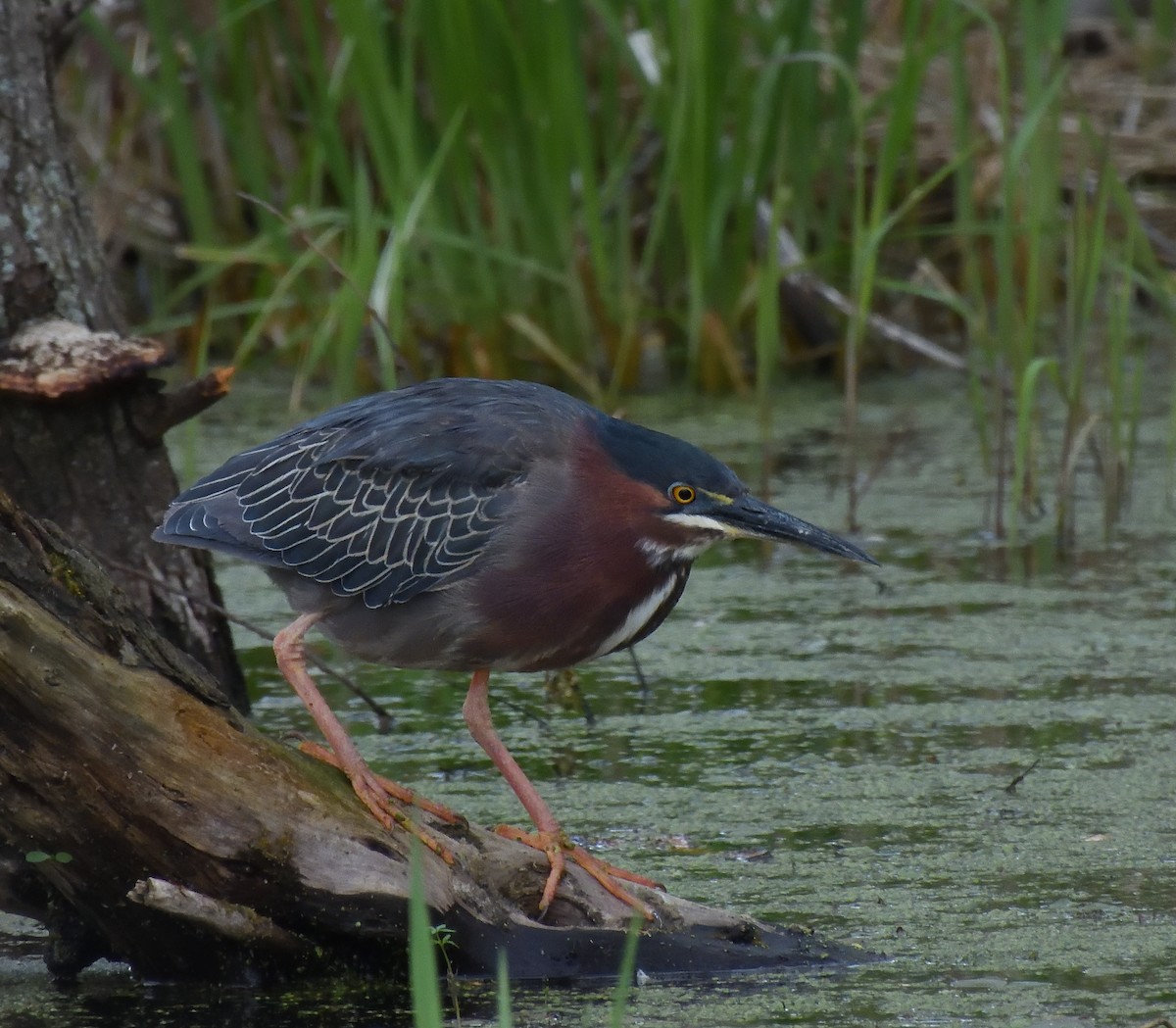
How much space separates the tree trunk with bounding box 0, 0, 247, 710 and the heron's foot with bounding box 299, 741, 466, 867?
0.81m

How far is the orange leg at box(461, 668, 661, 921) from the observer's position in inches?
107

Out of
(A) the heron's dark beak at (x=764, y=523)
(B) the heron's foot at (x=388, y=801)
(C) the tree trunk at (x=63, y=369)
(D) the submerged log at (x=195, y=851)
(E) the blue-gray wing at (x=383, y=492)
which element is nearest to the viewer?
(D) the submerged log at (x=195, y=851)

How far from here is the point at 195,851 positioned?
250cm

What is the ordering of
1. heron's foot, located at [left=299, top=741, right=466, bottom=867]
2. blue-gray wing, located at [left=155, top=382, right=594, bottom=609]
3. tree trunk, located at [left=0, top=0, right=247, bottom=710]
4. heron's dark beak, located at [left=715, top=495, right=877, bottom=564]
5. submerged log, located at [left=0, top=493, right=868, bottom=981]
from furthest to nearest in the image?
tree trunk, located at [left=0, top=0, right=247, bottom=710] < blue-gray wing, located at [left=155, top=382, right=594, bottom=609] < heron's dark beak, located at [left=715, top=495, right=877, bottom=564] < heron's foot, located at [left=299, top=741, right=466, bottom=867] < submerged log, located at [left=0, top=493, right=868, bottom=981]

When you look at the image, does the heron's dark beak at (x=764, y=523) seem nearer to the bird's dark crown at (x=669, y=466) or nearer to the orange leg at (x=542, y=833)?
the bird's dark crown at (x=669, y=466)

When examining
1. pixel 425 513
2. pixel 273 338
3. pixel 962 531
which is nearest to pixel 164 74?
pixel 273 338

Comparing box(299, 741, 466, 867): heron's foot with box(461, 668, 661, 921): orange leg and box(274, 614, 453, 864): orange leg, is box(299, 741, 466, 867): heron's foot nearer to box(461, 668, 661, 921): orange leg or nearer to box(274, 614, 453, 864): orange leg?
box(274, 614, 453, 864): orange leg

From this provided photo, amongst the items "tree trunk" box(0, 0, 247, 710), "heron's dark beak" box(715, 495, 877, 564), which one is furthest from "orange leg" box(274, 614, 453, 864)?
"heron's dark beak" box(715, 495, 877, 564)

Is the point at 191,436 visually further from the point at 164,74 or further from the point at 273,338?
the point at 273,338

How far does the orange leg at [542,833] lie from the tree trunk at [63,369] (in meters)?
0.74

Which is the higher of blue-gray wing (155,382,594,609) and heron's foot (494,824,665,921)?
blue-gray wing (155,382,594,609)

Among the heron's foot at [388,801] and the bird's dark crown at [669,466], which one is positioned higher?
the bird's dark crown at [669,466]

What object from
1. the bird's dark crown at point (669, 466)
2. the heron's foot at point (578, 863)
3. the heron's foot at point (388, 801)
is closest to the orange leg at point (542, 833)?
the heron's foot at point (578, 863)

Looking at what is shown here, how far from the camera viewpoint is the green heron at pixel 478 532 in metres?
2.96
